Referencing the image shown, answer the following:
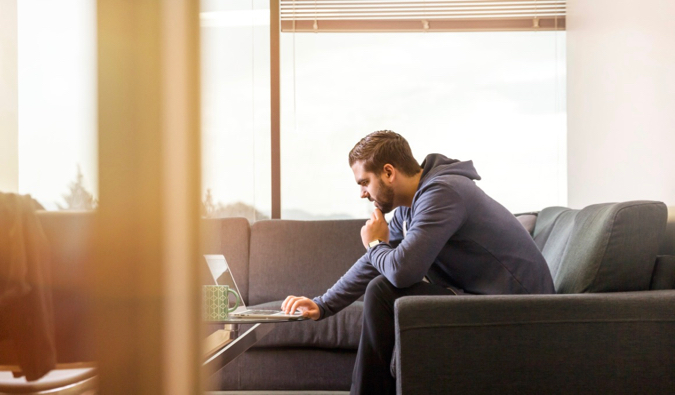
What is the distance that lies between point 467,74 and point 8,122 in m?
3.43

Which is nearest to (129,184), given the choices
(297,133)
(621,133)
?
(621,133)

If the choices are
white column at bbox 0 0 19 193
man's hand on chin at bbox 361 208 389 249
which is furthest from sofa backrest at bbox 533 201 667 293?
white column at bbox 0 0 19 193

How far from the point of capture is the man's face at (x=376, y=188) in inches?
74.1

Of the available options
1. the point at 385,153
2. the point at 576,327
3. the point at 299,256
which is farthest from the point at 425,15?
the point at 576,327

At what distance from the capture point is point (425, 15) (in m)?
3.49

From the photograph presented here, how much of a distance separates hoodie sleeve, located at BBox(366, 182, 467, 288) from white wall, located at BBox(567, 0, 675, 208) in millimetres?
978

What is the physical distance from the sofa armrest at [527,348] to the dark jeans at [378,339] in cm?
23

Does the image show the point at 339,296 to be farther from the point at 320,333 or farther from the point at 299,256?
the point at 299,256

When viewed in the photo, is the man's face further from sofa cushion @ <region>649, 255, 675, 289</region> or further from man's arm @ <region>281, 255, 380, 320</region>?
sofa cushion @ <region>649, 255, 675, 289</region>

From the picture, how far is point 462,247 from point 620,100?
4.62ft

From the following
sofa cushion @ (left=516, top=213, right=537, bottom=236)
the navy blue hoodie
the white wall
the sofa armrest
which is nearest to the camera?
the sofa armrest

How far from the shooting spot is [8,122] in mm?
213

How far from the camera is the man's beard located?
1.88 m

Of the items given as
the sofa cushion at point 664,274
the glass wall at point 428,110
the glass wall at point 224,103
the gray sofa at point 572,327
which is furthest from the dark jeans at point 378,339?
the glass wall at point 428,110
